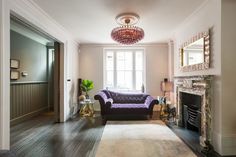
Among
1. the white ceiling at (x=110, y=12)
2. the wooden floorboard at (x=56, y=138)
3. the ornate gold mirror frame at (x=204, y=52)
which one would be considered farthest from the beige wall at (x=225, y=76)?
the wooden floorboard at (x=56, y=138)

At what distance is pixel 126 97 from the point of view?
6.35m

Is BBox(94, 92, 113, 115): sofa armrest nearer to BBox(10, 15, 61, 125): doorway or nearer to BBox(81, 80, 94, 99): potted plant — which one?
BBox(10, 15, 61, 125): doorway

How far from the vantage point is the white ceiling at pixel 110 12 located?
3350mm

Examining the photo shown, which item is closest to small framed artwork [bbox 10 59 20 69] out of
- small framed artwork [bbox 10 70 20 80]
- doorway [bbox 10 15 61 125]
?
doorway [bbox 10 15 61 125]

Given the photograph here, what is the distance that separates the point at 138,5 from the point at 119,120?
342 cm

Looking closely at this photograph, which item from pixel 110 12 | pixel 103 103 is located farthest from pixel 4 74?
pixel 103 103

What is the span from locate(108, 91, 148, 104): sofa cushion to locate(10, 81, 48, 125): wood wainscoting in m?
2.71

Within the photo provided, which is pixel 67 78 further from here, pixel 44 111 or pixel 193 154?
pixel 193 154

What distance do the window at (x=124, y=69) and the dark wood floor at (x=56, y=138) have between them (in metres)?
2.48

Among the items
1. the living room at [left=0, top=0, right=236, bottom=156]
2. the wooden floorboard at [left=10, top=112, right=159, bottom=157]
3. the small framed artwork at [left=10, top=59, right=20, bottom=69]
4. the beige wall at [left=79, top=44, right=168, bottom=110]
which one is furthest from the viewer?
the beige wall at [left=79, top=44, right=168, bottom=110]

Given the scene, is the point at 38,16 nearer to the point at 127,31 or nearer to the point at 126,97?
the point at 127,31

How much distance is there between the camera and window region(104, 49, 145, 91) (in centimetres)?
734

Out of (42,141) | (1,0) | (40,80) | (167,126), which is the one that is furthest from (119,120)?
(1,0)

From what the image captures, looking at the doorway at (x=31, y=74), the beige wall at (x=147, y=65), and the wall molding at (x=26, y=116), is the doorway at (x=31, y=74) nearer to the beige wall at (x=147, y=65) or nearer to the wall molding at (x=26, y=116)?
the wall molding at (x=26, y=116)
